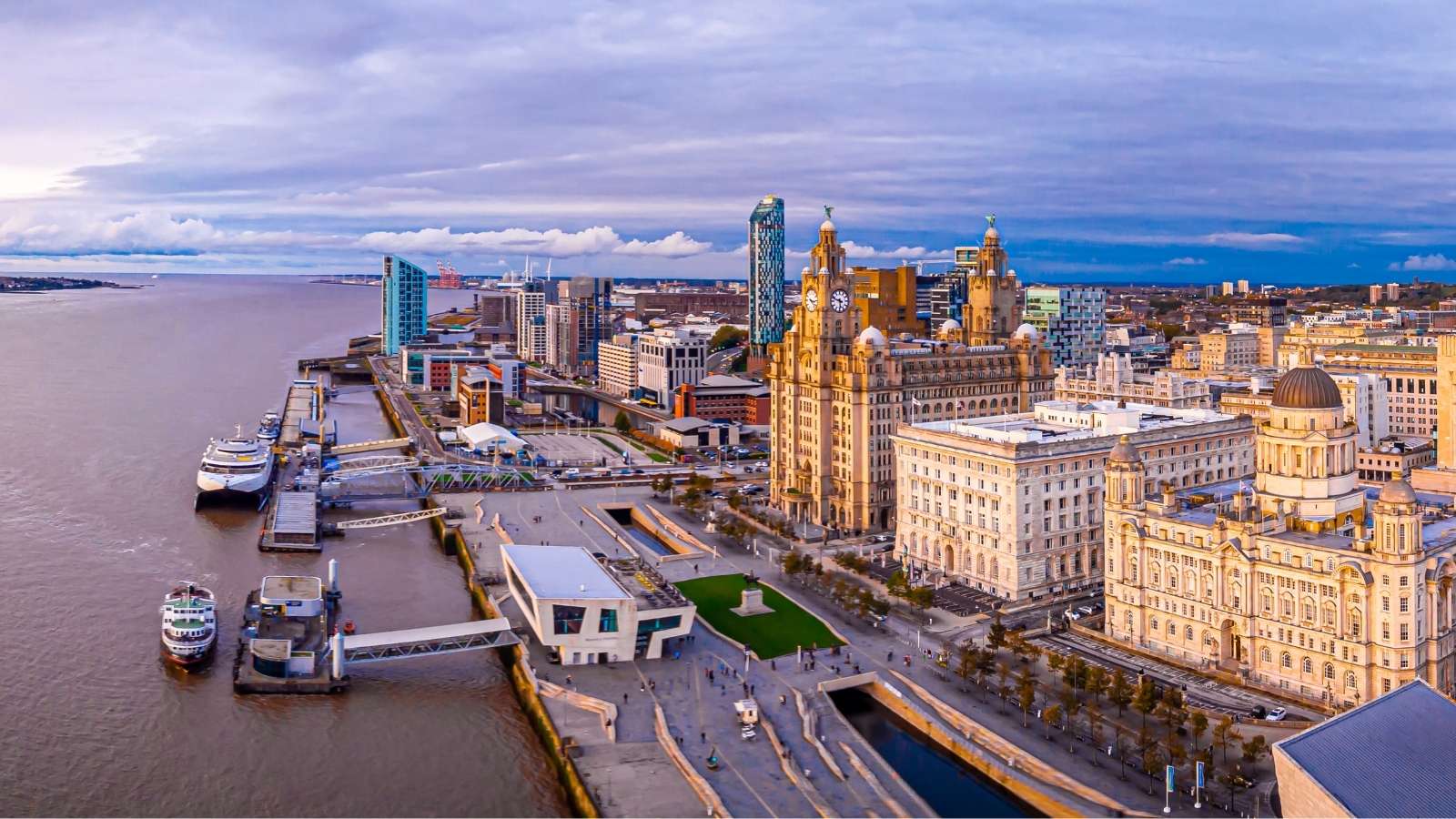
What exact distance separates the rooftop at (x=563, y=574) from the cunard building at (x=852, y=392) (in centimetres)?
1867

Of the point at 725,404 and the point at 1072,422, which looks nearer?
the point at 1072,422

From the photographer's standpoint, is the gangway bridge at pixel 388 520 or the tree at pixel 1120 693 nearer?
the tree at pixel 1120 693

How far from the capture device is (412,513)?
72750 millimetres

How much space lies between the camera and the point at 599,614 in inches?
1786

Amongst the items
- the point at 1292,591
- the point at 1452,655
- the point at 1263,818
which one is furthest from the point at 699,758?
the point at 1452,655

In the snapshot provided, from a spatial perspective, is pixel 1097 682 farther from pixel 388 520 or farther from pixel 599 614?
pixel 388 520

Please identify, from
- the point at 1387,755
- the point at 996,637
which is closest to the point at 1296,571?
the point at 996,637

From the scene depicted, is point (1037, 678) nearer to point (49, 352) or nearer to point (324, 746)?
point (324, 746)

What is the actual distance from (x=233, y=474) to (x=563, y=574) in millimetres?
35027

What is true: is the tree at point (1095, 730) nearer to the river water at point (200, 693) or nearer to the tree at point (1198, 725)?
the tree at point (1198, 725)

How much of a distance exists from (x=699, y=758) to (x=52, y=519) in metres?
48.9

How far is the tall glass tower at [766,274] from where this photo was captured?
183250mm

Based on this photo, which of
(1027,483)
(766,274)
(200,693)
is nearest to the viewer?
(200,693)

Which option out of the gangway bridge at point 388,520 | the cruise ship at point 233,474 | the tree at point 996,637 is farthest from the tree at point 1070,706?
the cruise ship at point 233,474
